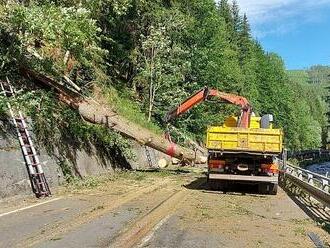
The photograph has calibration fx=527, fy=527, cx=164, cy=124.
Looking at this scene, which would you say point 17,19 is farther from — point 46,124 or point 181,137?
point 181,137

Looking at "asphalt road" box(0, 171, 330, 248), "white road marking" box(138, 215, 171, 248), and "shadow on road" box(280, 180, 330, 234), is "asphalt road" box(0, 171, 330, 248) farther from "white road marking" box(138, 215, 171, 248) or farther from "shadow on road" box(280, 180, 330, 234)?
"shadow on road" box(280, 180, 330, 234)

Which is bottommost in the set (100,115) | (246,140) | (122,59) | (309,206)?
(309,206)

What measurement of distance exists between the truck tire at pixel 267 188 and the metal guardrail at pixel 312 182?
3.01 ft

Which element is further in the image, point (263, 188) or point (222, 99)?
point (222, 99)

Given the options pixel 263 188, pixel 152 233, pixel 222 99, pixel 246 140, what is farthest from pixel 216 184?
pixel 152 233

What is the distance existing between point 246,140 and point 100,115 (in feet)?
20.3

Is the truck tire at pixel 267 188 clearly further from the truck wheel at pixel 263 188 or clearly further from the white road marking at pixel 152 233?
the white road marking at pixel 152 233

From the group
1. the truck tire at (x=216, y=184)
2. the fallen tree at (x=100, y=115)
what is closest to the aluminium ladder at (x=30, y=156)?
the fallen tree at (x=100, y=115)

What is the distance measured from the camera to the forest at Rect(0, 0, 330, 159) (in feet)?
55.0

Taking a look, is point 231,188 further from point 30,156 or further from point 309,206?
point 30,156

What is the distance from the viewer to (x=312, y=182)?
17.5 meters

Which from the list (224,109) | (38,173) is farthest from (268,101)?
(38,173)

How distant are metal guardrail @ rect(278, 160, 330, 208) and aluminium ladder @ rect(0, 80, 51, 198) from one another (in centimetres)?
766

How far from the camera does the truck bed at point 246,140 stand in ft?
58.8
